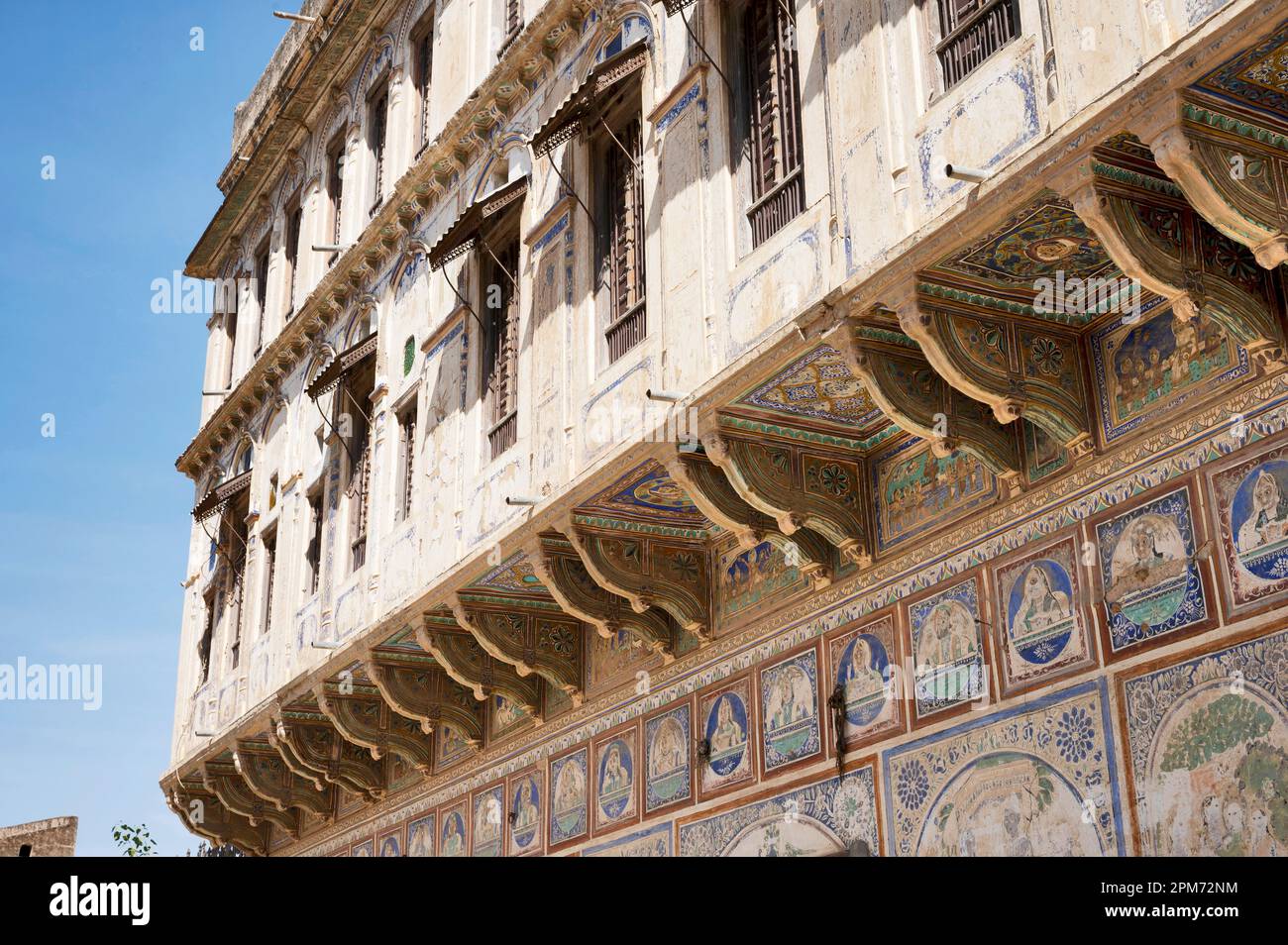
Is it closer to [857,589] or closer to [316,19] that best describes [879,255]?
[857,589]

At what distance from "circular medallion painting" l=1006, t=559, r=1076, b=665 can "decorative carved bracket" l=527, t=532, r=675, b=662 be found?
137 inches

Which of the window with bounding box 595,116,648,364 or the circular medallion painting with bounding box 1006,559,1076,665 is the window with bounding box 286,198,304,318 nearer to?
the window with bounding box 595,116,648,364

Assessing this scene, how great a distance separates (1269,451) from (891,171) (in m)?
2.41

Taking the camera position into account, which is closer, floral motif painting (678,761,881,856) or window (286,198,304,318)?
floral motif painting (678,761,881,856)

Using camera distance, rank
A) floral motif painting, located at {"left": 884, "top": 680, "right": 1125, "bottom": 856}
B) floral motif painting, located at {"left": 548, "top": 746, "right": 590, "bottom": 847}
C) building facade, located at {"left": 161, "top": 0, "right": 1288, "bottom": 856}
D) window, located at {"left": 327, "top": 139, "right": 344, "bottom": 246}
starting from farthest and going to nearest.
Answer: window, located at {"left": 327, "top": 139, "right": 344, "bottom": 246} → floral motif painting, located at {"left": 548, "top": 746, "right": 590, "bottom": 847} → floral motif painting, located at {"left": 884, "top": 680, "right": 1125, "bottom": 856} → building facade, located at {"left": 161, "top": 0, "right": 1288, "bottom": 856}

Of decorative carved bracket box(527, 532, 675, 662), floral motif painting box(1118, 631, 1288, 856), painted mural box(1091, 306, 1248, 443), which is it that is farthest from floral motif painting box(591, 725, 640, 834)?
painted mural box(1091, 306, 1248, 443)

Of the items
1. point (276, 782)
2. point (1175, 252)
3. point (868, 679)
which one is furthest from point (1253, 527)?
point (276, 782)

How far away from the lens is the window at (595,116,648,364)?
35.4 ft

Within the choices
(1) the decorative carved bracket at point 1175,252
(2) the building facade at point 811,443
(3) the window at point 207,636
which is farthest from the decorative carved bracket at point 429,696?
(1) the decorative carved bracket at point 1175,252

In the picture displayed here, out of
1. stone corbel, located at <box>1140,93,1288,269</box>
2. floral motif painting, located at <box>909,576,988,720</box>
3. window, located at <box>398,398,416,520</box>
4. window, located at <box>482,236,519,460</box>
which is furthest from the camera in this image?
window, located at <box>398,398,416,520</box>

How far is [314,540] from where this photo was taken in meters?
16.6

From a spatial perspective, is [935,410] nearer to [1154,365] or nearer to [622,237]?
[1154,365]

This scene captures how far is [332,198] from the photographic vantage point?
18.5 meters
